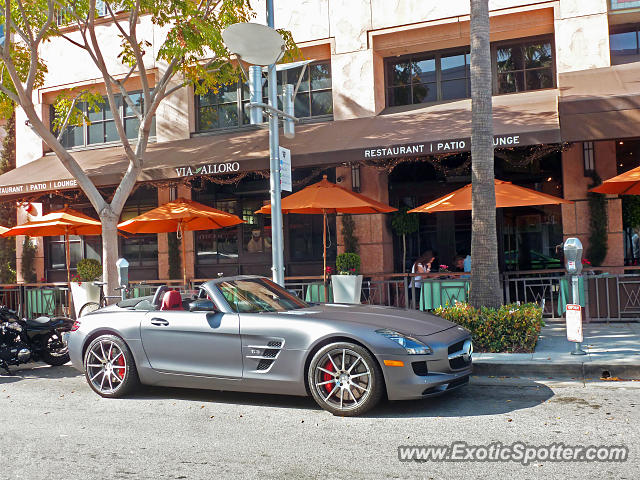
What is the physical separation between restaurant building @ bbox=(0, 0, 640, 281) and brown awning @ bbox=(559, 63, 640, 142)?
0.08ft

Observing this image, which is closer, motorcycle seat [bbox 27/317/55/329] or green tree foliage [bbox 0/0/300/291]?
motorcycle seat [bbox 27/317/55/329]

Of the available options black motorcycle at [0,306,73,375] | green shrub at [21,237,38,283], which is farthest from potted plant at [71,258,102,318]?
black motorcycle at [0,306,73,375]

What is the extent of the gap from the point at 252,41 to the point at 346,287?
17.5 feet

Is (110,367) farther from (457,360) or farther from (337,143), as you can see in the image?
(337,143)

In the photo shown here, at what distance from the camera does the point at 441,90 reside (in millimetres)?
14633

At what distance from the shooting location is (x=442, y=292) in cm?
1180

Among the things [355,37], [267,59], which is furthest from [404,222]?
[267,59]

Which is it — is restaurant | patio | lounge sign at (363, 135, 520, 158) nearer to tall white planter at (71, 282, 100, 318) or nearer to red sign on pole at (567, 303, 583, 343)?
red sign on pole at (567, 303, 583, 343)

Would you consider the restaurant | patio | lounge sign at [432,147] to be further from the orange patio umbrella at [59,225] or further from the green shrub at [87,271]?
the green shrub at [87,271]

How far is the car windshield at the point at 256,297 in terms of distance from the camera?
7.05 m

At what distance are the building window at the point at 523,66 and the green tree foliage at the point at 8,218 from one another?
1409cm

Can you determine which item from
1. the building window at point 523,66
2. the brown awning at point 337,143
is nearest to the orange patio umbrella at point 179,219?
the brown awning at point 337,143

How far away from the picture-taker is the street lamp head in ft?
29.8

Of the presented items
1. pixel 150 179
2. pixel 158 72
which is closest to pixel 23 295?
pixel 150 179
